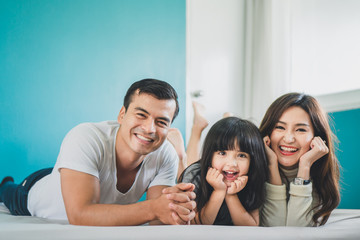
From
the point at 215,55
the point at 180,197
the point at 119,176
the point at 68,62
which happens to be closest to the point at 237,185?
the point at 180,197

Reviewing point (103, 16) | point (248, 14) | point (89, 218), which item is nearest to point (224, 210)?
point (89, 218)

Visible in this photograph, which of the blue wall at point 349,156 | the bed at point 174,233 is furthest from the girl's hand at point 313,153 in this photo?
the blue wall at point 349,156

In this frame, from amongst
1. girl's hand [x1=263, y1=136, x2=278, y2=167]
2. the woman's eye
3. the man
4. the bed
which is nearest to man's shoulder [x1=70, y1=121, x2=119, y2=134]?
the man

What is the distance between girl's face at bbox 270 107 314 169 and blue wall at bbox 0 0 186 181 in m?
1.29

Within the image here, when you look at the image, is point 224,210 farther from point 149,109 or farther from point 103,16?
point 103,16

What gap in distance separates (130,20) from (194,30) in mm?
587

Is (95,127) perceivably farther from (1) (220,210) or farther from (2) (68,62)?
(2) (68,62)

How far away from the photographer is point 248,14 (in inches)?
121

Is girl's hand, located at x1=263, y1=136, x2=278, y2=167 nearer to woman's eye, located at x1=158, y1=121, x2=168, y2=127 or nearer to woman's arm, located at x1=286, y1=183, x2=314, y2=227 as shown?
woman's arm, located at x1=286, y1=183, x2=314, y2=227

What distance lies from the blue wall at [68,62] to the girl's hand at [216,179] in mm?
1190

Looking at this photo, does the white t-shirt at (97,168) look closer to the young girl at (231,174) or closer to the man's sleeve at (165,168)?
the man's sleeve at (165,168)

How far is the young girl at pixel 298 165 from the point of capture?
1.32 metres

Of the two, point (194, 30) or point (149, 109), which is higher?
point (194, 30)

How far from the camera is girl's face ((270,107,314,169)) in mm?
1402
